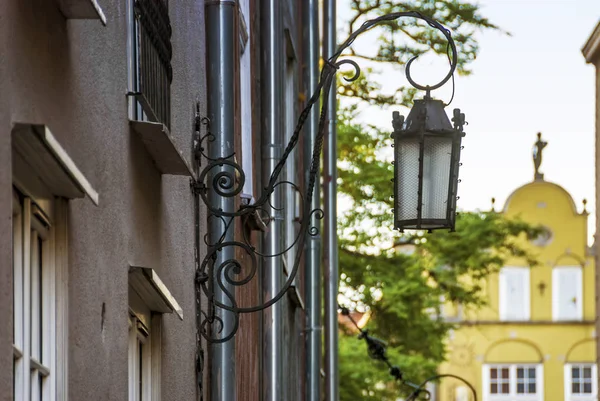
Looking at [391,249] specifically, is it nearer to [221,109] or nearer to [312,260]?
[312,260]

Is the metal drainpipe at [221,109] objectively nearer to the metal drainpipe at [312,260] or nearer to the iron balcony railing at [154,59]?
the iron balcony railing at [154,59]

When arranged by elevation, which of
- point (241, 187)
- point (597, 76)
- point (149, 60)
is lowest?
point (241, 187)

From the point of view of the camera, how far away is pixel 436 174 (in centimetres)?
662

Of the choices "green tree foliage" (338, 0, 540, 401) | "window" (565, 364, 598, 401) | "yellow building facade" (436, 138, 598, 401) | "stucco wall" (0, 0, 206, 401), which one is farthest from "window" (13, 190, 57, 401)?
"window" (565, 364, 598, 401)

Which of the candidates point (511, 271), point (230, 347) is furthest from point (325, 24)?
point (511, 271)

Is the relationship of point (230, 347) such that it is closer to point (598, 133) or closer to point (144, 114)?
point (144, 114)

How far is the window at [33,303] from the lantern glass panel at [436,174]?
2858mm

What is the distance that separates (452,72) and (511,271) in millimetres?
50270

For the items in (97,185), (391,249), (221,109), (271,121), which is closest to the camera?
(97,185)

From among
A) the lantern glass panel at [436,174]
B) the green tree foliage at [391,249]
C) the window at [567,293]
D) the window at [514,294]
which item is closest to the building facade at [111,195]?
the lantern glass panel at [436,174]

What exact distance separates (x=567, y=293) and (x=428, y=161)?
4999cm

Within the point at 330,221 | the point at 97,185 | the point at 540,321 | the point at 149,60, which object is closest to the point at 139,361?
the point at 149,60

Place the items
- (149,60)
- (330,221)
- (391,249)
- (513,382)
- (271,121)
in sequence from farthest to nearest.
Answer: (513,382)
(391,249)
(330,221)
(271,121)
(149,60)

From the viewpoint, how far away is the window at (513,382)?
2121 inches
